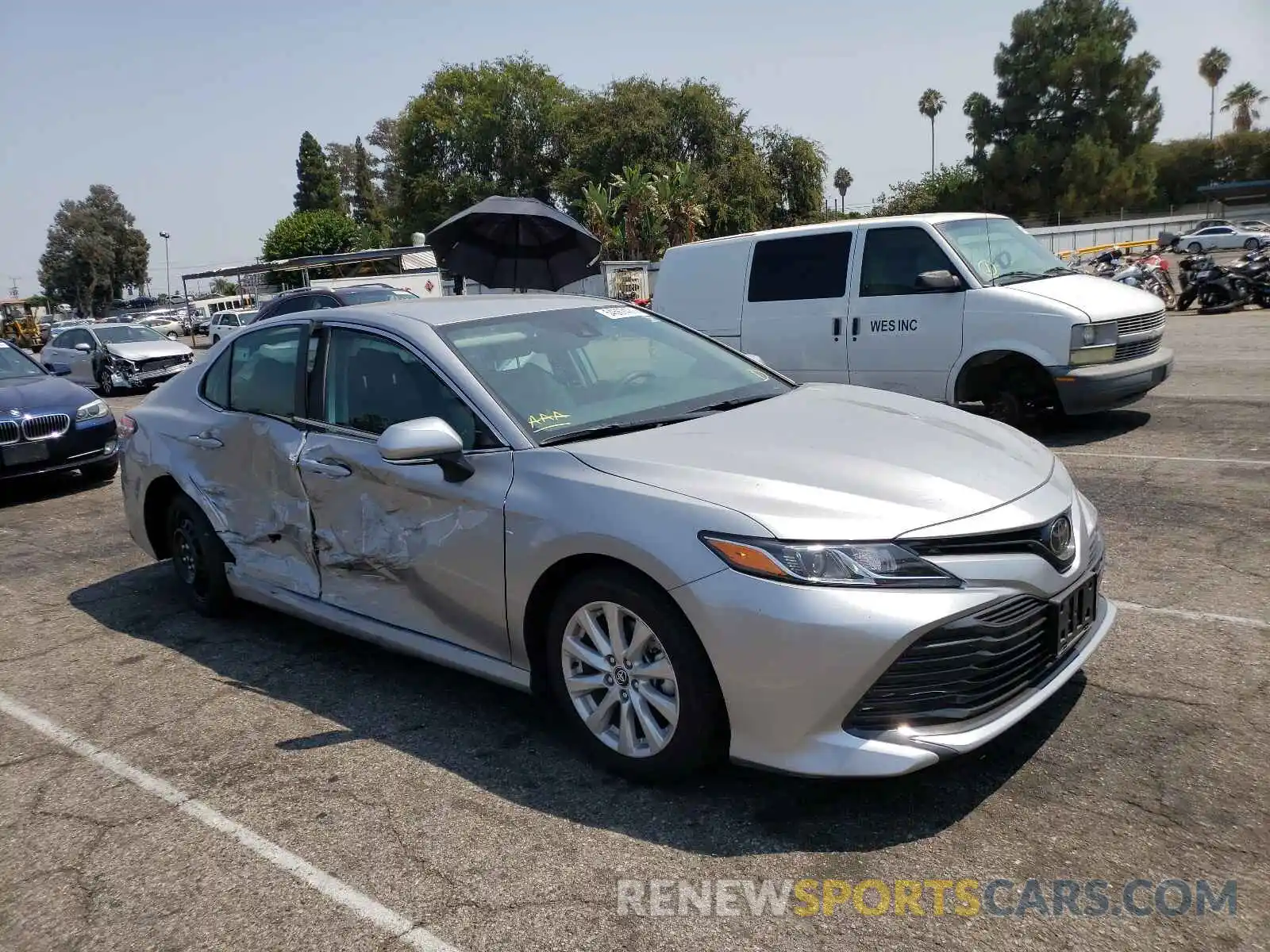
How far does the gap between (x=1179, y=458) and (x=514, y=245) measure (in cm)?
1020

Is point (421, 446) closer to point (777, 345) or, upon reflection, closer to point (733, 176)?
point (777, 345)

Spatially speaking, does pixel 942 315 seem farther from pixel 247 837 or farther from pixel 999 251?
pixel 247 837

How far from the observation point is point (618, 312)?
4.82 m

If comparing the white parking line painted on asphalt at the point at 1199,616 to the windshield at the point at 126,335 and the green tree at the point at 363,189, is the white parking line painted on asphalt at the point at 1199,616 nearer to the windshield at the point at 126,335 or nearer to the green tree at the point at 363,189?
the windshield at the point at 126,335

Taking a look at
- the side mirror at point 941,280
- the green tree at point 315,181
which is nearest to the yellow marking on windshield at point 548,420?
the side mirror at point 941,280

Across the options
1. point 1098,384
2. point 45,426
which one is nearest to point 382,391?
point 1098,384

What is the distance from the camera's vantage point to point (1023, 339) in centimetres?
830

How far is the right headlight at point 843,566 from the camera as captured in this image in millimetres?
2951

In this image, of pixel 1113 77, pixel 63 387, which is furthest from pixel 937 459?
pixel 1113 77

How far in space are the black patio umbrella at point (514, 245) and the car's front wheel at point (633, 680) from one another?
1145 centimetres

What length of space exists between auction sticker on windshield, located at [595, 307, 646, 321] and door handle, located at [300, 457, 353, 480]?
51.9 inches

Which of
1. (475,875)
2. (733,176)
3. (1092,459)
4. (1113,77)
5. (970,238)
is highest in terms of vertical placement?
(1113,77)

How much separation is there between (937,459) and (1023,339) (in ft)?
17.5

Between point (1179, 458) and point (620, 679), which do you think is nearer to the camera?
point (620, 679)
